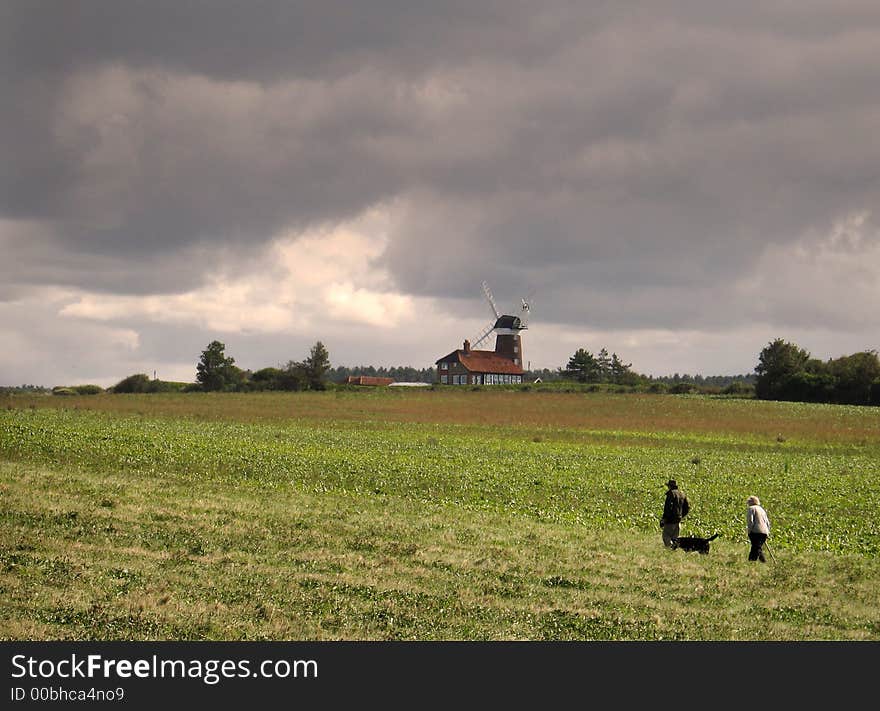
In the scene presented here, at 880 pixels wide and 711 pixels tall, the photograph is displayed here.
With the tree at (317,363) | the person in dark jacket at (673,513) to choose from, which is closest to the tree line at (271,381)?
the tree at (317,363)

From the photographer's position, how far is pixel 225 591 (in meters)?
19.5

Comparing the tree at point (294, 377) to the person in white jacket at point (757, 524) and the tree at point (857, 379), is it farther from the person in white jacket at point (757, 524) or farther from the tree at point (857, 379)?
the person in white jacket at point (757, 524)

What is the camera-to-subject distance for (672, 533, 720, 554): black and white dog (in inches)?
985

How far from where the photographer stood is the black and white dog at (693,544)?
25.0m

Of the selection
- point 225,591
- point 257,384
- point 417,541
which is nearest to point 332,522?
point 417,541

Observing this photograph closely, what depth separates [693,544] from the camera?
83.0 ft

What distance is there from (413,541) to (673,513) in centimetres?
755

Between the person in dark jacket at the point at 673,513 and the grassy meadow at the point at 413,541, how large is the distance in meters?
0.47

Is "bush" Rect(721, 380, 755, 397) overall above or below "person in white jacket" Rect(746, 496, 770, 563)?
above

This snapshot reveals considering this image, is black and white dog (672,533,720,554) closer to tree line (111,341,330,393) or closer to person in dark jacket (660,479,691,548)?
person in dark jacket (660,479,691,548)

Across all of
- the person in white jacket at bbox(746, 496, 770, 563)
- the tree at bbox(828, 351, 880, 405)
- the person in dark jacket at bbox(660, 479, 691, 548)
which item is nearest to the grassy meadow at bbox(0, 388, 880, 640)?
the person in dark jacket at bbox(660, 479, 691, 548)

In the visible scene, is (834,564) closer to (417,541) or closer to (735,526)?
(735,526)

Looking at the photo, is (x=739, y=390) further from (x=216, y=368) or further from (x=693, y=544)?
(x=693, y=544)

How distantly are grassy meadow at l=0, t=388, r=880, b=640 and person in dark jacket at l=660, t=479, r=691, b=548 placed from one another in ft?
1.53
